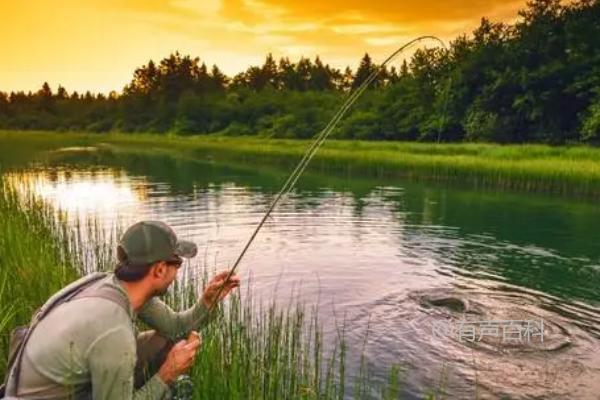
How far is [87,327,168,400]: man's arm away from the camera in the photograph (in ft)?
9.52

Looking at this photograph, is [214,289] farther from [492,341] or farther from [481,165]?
[481,165]

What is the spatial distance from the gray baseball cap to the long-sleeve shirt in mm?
235

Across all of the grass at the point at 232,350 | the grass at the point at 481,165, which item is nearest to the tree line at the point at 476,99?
the grass at the point at 481,165

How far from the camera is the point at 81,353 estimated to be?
115 inches

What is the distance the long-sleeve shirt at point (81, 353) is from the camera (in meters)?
2.89

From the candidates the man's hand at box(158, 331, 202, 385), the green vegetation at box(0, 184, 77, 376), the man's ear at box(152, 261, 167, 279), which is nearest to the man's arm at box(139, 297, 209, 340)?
the man's hand at box(158, 331, 202, 385)

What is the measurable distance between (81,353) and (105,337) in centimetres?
16

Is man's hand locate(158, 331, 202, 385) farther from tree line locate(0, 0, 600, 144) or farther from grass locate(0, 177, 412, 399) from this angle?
tree line locate(0, 0, 600, 144)

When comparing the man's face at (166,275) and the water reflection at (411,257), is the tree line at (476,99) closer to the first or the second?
the water reflection at (411,257)

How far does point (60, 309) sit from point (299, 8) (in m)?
17.1

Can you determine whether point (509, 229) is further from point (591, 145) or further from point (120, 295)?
point (591, 145)

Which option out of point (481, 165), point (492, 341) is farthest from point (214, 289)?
point (481, 165)

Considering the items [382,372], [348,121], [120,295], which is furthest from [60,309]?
[348,121]

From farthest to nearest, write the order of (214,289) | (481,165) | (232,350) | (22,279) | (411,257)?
(481,165) < (411,257) < (22,279) < (232,350) < (214,289)
